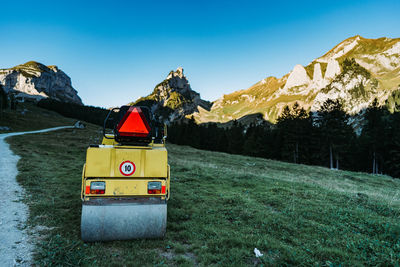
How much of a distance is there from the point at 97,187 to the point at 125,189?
65 cm

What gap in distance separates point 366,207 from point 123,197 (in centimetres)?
1093

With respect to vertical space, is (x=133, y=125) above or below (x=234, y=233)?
above

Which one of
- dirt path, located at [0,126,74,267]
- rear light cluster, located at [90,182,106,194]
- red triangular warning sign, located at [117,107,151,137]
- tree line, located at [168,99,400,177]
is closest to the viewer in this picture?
dirt path, located at [0,126,74,267]

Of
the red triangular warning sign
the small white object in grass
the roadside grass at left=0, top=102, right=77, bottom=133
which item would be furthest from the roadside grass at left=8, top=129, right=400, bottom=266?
the roadside grass at left=0, top=102, right=77, bottom=133

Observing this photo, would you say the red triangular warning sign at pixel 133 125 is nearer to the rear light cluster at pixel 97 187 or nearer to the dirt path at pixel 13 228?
the rear light cluster at pixel 97 187

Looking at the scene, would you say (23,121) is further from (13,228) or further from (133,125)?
(133,125)

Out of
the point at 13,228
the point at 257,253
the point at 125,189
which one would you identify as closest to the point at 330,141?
the point at 257,253

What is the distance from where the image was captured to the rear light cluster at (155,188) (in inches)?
203

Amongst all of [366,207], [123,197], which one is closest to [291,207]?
[366,207]

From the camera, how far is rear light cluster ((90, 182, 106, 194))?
4816 millimetres

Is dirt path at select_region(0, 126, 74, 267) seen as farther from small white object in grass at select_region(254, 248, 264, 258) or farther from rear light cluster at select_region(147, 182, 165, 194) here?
small white object in grass at select_region(254, 248, 264, 258)

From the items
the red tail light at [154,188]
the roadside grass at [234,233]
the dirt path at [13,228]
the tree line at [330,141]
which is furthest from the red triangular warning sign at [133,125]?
the tree line at [330,141]

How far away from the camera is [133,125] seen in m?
5.39

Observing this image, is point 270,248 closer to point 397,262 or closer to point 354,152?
point 397,262
